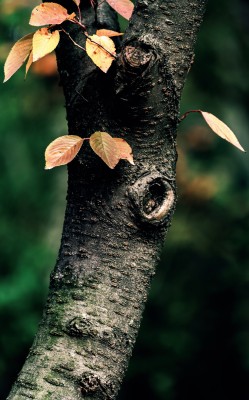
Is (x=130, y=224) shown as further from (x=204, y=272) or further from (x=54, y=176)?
(x=54, y=176)

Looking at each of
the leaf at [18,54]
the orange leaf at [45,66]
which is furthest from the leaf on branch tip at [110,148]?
the orange leaf at [45,66]

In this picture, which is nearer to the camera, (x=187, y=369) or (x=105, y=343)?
(x=105, y=343)

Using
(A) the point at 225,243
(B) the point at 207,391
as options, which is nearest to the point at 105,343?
(A) the point at 225,243

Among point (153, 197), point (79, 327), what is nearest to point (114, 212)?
point (153, 197)

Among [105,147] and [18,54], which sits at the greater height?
[18,54]

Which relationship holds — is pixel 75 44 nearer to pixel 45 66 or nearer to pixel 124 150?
pixel 124 150
